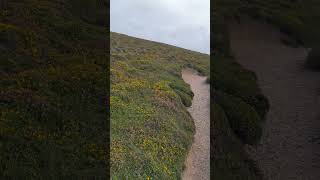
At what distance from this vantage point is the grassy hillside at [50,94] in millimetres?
19609

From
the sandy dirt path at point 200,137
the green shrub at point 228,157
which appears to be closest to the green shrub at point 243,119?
the green shrub at point 228,157

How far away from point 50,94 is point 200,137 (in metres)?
7.27

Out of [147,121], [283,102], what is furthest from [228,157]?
[283,102]

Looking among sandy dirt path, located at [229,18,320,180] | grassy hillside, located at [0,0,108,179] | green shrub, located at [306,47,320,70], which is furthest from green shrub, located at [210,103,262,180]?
green shrub, located at [306,47,320,70]

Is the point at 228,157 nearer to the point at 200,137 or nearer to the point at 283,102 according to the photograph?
the point at 200,137

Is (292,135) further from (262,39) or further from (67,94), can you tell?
(262,39)

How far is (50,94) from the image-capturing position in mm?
26047

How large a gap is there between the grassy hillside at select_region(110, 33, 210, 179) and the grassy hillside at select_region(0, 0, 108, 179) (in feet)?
2.36

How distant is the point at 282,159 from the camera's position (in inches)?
1105

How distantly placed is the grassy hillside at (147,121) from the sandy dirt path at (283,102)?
4718 mm

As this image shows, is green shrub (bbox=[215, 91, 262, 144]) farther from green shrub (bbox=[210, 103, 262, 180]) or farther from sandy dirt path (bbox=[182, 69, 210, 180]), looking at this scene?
sandy dirt path (bbox=[182, 69, 210, 180])

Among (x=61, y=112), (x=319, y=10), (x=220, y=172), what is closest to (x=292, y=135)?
(x=220, y=172)

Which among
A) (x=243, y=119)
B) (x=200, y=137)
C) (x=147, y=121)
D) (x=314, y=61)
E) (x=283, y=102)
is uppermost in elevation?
(x=147, y=121)

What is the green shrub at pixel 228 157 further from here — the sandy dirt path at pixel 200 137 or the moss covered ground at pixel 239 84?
the sandy dirt path at pixel 200 137
